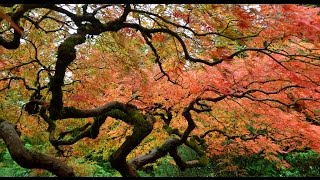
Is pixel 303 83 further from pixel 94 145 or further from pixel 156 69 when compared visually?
pixel 94 145

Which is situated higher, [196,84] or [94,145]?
[196,84]

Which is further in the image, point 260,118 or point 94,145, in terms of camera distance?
point 94,145

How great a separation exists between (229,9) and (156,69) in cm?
436

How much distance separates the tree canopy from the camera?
348 cm

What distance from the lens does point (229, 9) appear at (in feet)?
10.6

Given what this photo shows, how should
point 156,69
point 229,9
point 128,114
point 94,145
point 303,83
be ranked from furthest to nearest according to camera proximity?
point 94,145, point 156,69, point 303,83, point 128,114, point 229,9

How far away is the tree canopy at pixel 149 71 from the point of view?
11.4 feet

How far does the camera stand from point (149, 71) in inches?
283

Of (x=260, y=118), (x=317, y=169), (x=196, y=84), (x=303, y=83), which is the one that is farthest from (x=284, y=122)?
(x=317, y=169)

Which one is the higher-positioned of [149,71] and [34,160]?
[149,71]

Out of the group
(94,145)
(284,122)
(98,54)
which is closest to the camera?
(98,54)

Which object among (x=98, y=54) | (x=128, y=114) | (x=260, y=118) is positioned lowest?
(x=260, y=118)

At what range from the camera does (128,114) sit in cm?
421

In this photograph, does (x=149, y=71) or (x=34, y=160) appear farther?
(x=149, y=71)
